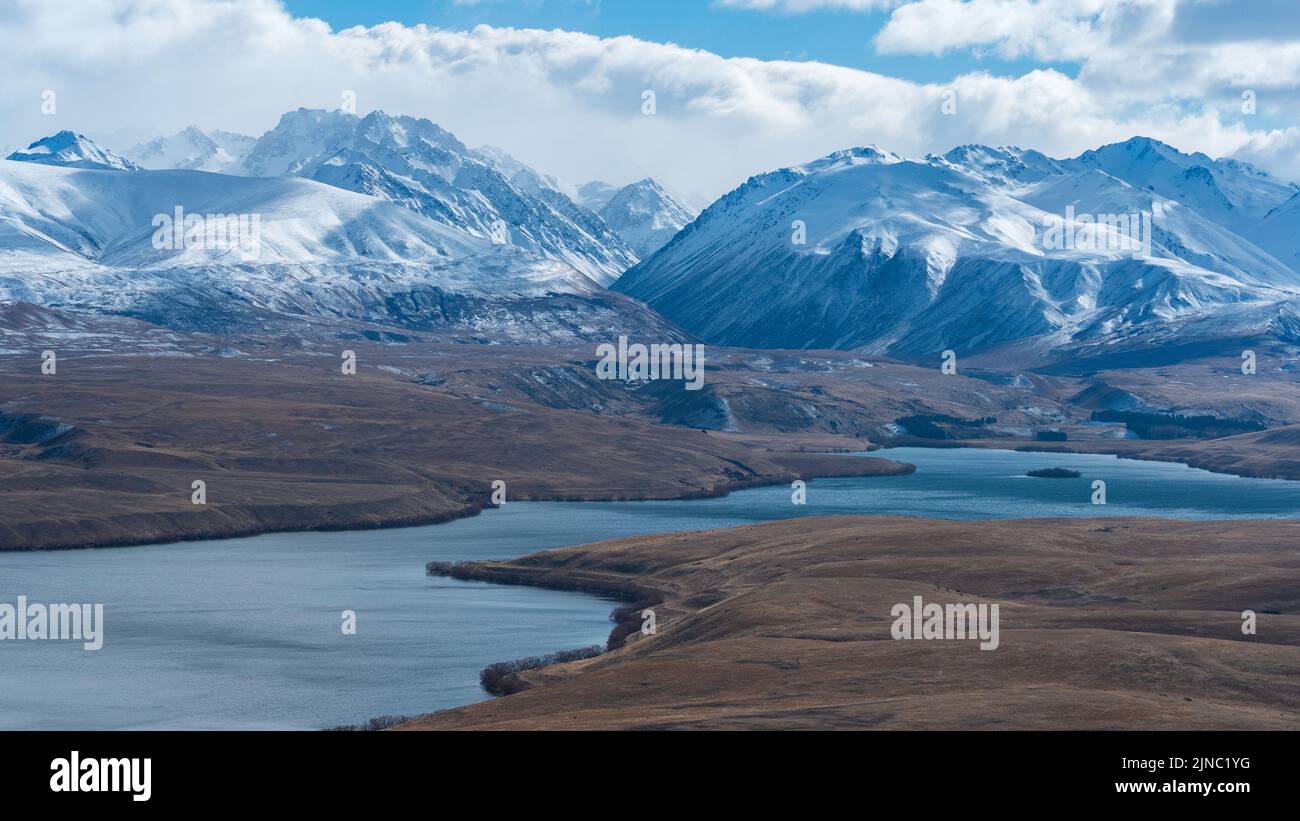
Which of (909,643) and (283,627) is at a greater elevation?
(909,643)

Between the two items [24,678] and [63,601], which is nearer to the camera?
[24,678]

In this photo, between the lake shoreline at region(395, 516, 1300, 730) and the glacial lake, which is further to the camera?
the glacial lake

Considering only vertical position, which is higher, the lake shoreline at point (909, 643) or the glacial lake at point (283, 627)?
the lake shoreline at point (909, 643)

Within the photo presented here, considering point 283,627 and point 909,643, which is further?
point 283,627

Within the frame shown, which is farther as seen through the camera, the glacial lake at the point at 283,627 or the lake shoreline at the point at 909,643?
the glacial lake at the point at 283,627

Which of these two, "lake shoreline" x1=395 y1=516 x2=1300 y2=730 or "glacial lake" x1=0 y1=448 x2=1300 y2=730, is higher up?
"lake shoreline" x1=395 y1=516 x2=1300 y2=730

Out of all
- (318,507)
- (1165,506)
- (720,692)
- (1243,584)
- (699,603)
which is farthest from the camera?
(1165,506)
